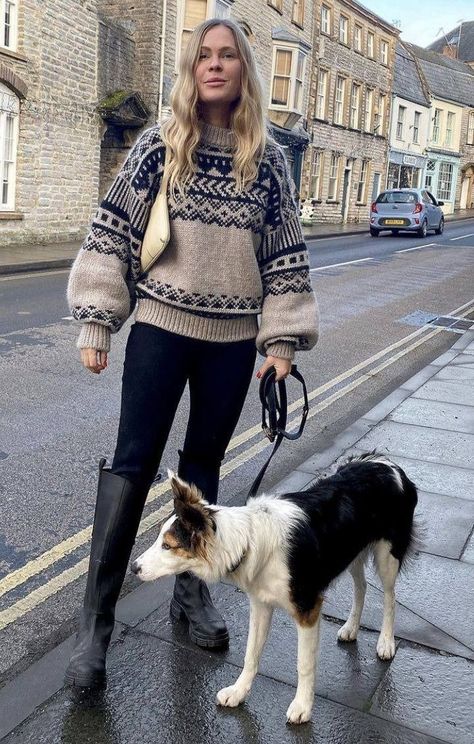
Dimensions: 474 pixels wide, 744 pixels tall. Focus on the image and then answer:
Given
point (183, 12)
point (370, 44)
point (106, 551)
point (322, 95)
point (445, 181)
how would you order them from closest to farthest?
point (106, 551) < point (183, 12) < point (322, 95) < point (370, 44) < point (445, 181)

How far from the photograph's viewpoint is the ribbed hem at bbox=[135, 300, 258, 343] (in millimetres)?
2926

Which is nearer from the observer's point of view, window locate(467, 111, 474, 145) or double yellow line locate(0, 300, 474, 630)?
double yellow line locate(0, 300, 474, 630)

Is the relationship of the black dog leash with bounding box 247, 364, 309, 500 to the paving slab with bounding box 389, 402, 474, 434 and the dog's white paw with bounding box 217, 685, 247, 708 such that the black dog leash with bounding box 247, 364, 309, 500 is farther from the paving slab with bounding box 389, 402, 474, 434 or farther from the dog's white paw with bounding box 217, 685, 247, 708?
the paving slab with bounding box 389, 402, 474, 434

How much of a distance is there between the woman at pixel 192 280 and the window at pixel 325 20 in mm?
37805

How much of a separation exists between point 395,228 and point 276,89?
920 centimetres

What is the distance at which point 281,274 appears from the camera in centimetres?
307

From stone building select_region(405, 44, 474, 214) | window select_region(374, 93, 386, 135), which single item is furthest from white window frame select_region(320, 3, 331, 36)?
stone building select_region(405, 44, 474, 214)

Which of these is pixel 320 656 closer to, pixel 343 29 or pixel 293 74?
pixel 293 74

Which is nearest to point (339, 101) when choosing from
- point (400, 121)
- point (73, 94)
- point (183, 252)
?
point (400, 121)

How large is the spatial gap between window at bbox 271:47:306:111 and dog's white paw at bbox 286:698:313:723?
33.3 meters

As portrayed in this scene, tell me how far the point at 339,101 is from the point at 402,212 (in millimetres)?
13669

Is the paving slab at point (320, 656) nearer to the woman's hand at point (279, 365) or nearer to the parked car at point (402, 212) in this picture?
the woman's hand at point (279, 365)

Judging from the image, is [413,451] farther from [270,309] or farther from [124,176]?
[124,176]

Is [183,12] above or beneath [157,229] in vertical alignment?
above
